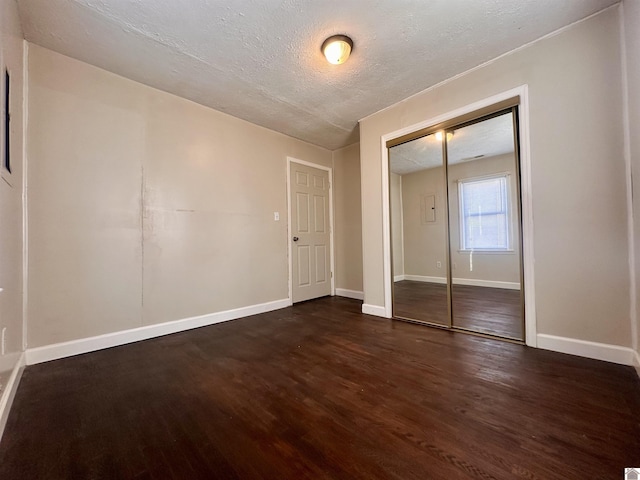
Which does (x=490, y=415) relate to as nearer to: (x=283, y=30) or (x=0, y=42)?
(x=283, y=30)

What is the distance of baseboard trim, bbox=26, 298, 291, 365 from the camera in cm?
204

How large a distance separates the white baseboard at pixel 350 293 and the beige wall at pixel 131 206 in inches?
57.8

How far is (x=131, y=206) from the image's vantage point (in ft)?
8.13

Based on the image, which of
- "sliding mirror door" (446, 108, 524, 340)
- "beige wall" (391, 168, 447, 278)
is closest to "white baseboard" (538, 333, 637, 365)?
"sliding mirror door" (446, 108, 524, 340)

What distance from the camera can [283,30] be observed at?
6.34ft

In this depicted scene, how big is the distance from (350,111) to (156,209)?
2.46 m

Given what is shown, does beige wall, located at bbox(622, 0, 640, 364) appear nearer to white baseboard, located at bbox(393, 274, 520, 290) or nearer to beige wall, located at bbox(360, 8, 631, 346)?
beige wall, located at bbox(360, 8, 631, 346)

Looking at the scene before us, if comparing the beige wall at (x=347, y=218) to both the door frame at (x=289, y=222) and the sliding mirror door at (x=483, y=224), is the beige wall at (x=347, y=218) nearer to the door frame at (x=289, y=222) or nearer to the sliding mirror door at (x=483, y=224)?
the door frame at (x=289, y=222)

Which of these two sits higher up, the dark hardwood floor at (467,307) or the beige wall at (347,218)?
the beige wall at (347,218)

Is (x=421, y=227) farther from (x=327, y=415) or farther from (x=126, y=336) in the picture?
(x=126, y=336)

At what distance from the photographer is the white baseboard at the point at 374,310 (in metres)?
3.14

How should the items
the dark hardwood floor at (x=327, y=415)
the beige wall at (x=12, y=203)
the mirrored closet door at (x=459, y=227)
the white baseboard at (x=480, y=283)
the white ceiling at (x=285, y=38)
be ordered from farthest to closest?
the white baseboard at (x=480, y=283), the mirrored closet door at (x=459, y=227), the white ceiling at (x=285, y=38), the beige wall at (x=12, y=203), the dark hardwood floor at (x=327, y=415)

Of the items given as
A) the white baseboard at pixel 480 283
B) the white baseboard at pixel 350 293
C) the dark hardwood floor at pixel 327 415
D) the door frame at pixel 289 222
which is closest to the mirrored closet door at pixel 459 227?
the white baseboard at pixel 480 283

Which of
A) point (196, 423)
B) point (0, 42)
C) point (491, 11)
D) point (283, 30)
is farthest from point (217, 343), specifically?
point (491, 11)
